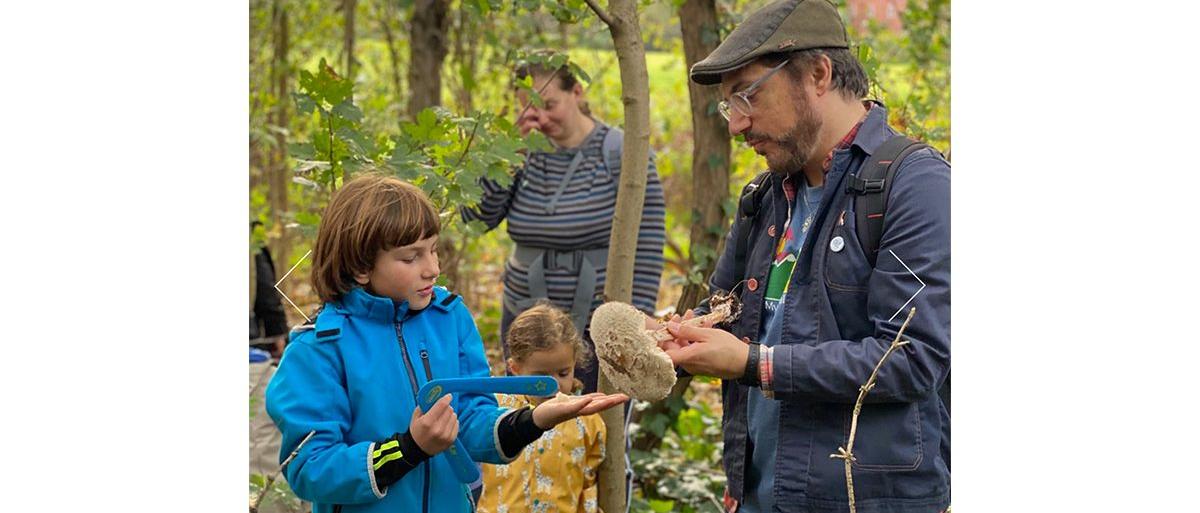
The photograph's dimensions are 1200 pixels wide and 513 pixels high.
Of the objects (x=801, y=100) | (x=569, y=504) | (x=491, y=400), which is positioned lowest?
(x=569, y=504)

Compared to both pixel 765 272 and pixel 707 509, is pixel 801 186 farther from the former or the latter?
pixel 707 509

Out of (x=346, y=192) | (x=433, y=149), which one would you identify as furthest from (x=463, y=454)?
(x=433, y=149)

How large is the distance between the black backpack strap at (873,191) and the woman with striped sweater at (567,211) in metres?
2.26

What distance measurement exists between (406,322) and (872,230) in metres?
1.01

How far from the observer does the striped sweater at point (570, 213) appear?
480 centimetres

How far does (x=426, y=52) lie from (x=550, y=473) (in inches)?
202

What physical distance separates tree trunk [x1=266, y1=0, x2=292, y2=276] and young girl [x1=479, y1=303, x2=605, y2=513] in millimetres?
5617

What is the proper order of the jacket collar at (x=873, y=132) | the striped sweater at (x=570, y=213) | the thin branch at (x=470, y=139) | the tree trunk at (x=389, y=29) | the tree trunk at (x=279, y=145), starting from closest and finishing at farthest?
the jacket collar at (x=873, y=132), the thin branch at (x=470, y=139), the striped sweater at (x=570, y=213), the tree trunk at (x=279, y=145), the tree trunk at (x=389, y=29)

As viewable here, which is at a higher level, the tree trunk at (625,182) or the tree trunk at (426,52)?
the tree trunk at (426,52)

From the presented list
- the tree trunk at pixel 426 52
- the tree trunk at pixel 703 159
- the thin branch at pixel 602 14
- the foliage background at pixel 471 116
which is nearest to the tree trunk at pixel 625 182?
the thin branch at pixel 602 14

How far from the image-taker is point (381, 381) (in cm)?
259

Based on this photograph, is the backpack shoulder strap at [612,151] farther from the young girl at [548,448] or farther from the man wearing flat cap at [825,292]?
the man wearing flat cap at [825,292]

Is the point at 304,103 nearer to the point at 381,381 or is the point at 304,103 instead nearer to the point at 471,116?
the point at 471,116

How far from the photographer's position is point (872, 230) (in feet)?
8.11
